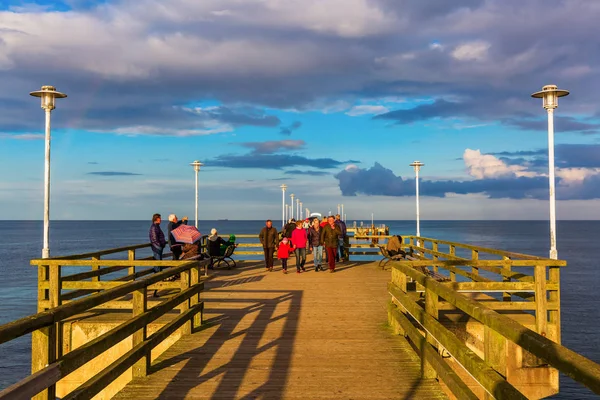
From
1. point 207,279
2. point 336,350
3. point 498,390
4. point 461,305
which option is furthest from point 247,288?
point 498,390

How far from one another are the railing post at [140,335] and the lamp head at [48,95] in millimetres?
8565

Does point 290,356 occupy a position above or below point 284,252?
below

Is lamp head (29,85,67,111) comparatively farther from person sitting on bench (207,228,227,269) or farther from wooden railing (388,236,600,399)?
wooden railing (388,236,600,399)

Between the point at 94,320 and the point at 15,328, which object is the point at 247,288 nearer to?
the point at 94,320

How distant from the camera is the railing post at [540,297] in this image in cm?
852

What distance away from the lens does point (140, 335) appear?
6.23 meters

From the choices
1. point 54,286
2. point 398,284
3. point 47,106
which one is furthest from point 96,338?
point 47,106

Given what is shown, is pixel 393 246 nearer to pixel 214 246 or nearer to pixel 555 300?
pixel 214 246

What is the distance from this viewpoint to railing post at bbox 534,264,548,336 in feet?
28.0

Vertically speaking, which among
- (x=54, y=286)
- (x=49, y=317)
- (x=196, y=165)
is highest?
(x=196, y=165)

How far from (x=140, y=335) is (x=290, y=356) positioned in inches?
78.5

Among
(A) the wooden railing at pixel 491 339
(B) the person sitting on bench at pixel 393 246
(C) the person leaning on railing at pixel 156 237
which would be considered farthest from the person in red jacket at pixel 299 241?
(A) the wooden railing at pixel 491 339

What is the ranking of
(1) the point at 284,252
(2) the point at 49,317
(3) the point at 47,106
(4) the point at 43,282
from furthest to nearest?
(1) the point at 284,252, (3) the point at 47,106, (4) the point at 43,282, (2) the point at 49,317

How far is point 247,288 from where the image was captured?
46.0 feet
